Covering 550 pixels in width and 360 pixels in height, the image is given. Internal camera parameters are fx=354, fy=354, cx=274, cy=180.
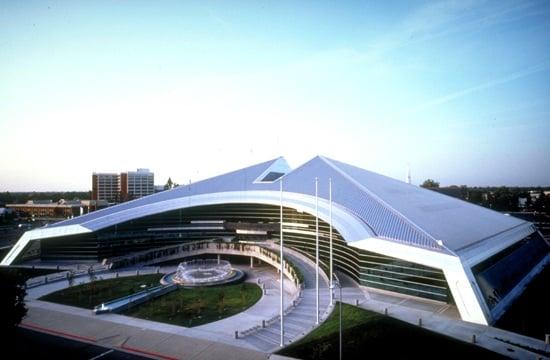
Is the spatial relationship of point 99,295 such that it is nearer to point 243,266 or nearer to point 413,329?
point 243,266

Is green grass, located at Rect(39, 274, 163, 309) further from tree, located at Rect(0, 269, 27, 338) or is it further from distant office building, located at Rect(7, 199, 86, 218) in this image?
distant office building, located at Rect(7, 199, 86, 218)

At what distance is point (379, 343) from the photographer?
19734mm

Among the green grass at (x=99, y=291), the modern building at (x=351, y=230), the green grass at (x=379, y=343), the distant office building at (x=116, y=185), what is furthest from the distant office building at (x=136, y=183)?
the green grass at (x=379, y=343)

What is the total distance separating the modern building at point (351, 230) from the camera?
87.1 feet

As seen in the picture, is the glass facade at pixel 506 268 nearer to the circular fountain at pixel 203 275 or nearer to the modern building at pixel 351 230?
the modern building at pixel 351 230

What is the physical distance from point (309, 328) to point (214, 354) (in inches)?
254

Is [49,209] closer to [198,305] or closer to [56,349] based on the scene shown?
[198,305]

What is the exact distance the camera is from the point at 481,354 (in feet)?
59.9

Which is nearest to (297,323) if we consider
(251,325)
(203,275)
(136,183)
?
(251,325)

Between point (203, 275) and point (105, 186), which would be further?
point (105, 186)

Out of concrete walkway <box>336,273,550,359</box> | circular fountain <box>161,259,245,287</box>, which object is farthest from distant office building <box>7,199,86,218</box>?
concrete walkway <box>336,273,550,359</box>

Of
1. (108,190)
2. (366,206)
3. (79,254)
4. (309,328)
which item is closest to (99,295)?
(79,254)

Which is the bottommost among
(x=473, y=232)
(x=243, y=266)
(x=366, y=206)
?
(x=243, y=266)

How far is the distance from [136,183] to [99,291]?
453ft
